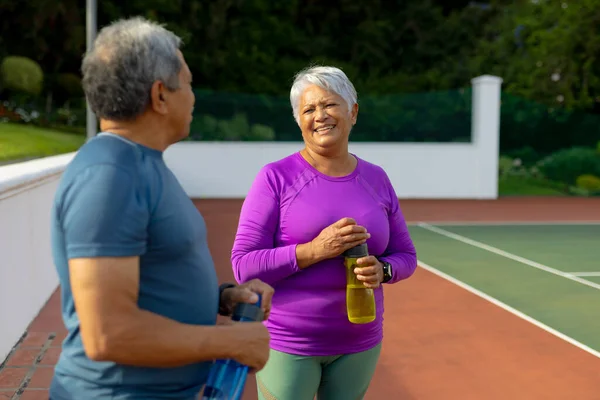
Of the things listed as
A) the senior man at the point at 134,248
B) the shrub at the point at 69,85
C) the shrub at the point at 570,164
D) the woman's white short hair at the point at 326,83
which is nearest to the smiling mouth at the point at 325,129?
the woman's white short hair at the point at 326,83

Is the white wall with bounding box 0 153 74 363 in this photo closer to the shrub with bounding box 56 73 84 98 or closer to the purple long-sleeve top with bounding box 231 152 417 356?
the purple long-sleeve top with bounding box 231 152 417 356

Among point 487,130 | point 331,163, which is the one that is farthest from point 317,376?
point 487,130

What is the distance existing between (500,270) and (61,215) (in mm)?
9002

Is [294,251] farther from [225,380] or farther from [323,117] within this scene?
[225,380]

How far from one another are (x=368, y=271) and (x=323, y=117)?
62cm

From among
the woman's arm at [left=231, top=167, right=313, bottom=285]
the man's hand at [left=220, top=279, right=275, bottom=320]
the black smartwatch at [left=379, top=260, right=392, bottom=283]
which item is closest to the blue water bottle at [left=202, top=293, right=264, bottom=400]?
the man's hand at [left=220, top=279, right=275, bottom=320]

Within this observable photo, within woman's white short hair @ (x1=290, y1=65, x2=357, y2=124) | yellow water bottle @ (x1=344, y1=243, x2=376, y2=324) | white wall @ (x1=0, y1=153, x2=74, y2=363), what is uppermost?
woman's white short hair @ (x1=290, y1=65, x2=357, y2=124)

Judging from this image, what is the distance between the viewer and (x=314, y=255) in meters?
2.96

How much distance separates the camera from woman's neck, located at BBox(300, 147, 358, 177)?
3.16 meters

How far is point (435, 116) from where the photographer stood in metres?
22.6

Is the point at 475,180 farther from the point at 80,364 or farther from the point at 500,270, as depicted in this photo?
the point at 80,364

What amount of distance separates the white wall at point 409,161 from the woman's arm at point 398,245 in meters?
18.7

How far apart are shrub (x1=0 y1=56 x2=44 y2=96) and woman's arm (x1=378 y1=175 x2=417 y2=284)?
995 inches

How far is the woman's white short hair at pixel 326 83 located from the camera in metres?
3.14
